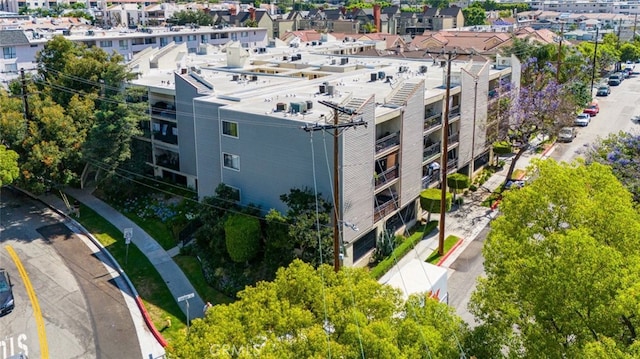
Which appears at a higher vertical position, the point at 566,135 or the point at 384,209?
the point at 384,209

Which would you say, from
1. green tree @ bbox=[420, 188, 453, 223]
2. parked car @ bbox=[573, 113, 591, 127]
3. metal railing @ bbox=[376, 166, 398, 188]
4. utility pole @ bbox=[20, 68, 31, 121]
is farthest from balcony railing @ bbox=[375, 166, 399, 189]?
parked car @ bbox=[573, 113, 591, 127]

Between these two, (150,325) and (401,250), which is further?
(401,250)

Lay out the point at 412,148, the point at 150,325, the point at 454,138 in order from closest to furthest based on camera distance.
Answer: the point at 150,325 → the point at 412,148 → the point at 454,138

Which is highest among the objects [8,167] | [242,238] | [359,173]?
[359,173]

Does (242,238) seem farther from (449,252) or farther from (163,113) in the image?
(163,113)

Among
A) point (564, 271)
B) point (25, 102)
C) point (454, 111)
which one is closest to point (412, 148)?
point (454, 111)

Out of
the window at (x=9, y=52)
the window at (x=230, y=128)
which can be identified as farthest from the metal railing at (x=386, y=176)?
the window at (x=9, y=52)

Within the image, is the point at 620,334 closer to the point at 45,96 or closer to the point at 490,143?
the point at 490,143
